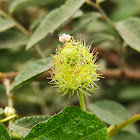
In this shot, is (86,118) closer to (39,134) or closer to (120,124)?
(39,134)

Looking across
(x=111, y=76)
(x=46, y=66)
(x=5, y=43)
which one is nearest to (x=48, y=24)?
(x=46, y=66)

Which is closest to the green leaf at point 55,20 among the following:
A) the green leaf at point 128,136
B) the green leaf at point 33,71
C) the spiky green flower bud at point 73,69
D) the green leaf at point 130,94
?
the green leaf at point 33,71

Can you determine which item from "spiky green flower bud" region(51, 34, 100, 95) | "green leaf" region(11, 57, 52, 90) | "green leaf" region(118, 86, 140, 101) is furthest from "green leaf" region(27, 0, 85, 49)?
"green leaf" region(118, 86, 140, 101)

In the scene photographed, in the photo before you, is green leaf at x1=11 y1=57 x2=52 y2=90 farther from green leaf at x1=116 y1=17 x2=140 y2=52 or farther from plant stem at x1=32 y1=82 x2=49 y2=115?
plant stem at x1=32 y1=82 x2=49 y2=115

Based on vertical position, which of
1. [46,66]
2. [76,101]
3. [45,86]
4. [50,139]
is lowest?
[76,101]

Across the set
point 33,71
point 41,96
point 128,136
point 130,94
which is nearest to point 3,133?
point 33,71

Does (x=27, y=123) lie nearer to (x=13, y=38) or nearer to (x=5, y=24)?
(x=5, y=24)
